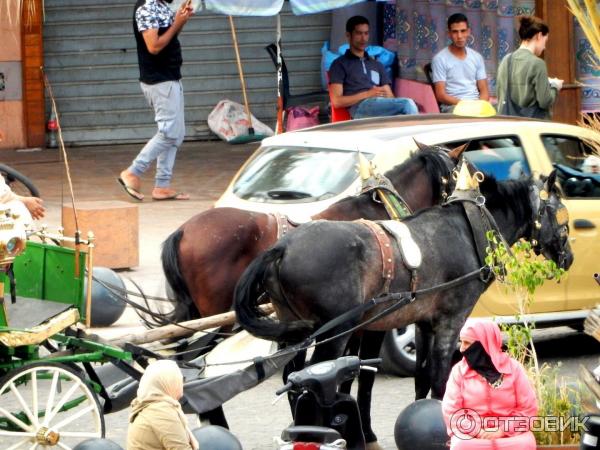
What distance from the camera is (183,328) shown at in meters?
7.86

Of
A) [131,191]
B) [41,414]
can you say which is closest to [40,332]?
[41,414]

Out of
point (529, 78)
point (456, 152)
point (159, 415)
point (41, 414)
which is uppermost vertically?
point (529, 78)

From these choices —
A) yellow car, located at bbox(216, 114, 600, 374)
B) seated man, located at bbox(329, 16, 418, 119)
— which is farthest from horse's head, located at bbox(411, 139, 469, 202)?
seated man, located at bbox(329, 16, 418, 119)

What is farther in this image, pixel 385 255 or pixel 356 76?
pixel 356 76

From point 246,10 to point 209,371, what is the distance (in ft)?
21.5

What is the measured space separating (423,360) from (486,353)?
182 centimetres

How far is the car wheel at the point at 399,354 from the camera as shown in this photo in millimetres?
9391

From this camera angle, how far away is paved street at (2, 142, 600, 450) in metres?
8.55

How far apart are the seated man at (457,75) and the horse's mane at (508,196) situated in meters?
6.63

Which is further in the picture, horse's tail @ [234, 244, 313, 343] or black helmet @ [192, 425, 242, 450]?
horse's tail @ [234, 244, 313, 343]

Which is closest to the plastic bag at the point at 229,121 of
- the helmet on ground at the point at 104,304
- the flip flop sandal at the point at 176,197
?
the flip flop sandal at the point at 176,197

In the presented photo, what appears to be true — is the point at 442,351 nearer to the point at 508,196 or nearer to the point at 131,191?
the point at 508,196

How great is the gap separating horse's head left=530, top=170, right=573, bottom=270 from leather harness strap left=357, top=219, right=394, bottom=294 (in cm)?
129

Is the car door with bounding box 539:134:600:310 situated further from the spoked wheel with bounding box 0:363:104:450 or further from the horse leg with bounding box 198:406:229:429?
the spoked wheel with bounding box 0:363:104:450
